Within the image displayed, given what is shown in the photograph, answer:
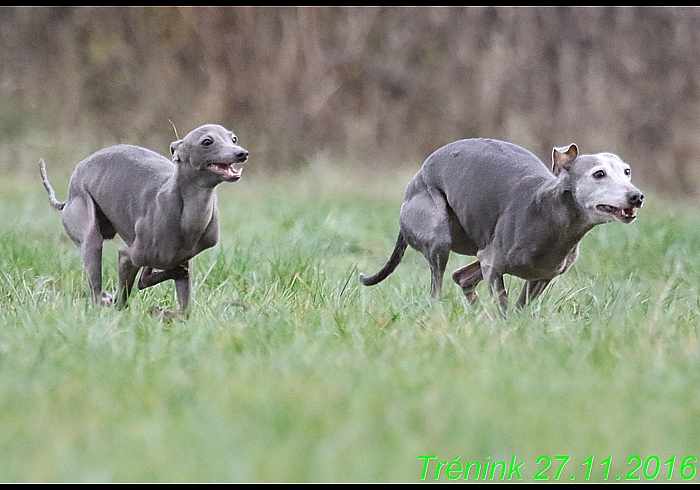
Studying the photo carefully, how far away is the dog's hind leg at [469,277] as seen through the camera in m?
6.58

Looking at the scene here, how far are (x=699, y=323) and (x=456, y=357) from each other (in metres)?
1.67

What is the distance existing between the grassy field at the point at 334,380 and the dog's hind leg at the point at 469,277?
288mm

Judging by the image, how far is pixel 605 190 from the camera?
552 centimetres

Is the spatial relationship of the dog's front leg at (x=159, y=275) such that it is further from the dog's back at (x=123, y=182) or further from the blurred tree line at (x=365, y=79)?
the blurred tree line at (x=365, y=79)

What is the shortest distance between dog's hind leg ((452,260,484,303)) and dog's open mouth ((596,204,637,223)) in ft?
3.88

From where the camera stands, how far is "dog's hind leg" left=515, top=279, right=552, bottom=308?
20.3 ft

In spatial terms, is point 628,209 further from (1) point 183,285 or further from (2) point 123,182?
(2) point 123,182

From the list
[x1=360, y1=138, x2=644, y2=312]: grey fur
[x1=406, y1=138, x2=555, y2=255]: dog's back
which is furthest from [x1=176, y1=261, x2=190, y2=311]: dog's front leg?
[x1=406, y1=138, x2=555, y2=255]: dog's back

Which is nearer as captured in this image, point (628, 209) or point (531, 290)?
point (628, 209)

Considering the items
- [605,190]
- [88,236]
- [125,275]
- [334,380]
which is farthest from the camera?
[88,236]

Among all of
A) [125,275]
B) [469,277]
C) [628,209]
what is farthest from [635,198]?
[125,275]

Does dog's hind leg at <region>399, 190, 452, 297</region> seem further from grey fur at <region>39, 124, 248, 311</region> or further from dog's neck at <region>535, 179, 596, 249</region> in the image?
grey fur at <region>39, 124, 248, 311</region>

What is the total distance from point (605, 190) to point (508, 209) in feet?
2.29

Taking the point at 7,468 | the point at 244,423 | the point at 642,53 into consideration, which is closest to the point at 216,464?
the point at 244,423
